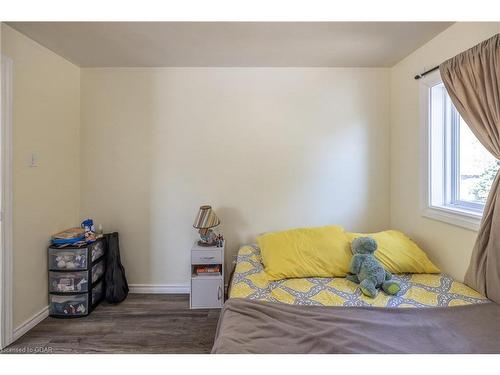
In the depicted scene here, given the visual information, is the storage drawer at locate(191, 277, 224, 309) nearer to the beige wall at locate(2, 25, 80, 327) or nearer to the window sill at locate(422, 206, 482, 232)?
the beige wall at locate(2, 25, 80, 327)

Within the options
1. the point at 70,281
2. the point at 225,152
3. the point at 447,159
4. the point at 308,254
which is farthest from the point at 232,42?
the point at 70,281

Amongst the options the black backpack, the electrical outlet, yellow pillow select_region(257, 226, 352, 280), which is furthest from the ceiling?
the black backpack

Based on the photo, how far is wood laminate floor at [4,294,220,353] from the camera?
6.03ft

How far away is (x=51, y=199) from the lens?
229cm

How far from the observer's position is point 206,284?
2.35m

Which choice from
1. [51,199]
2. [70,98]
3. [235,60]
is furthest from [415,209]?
[70,98]

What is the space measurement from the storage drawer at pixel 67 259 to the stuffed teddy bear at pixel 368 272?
87.5 inches

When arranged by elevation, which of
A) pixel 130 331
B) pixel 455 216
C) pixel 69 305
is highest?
pixel 455 216

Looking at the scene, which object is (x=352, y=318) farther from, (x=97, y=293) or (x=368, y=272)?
(x=97, y=293)

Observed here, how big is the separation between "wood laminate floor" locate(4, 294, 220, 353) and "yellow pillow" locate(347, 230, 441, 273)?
58.4 inches

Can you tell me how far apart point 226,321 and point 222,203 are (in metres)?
1.44

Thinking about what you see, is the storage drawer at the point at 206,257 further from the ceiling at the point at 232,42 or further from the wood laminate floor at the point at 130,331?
the ceiling at the point at 232,42

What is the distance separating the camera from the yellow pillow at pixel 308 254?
1964 mm

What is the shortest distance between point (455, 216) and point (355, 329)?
129cm
